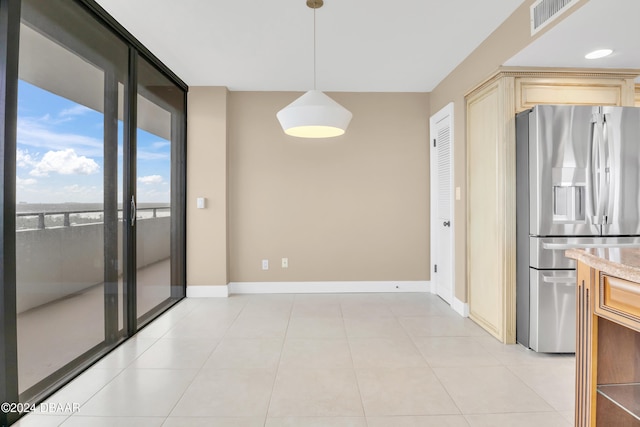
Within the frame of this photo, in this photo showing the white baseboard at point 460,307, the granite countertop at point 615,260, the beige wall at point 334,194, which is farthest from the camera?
the beige wall at point 334,194

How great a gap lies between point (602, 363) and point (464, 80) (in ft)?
9.75

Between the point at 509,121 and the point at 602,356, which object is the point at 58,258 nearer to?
the point at 602,356

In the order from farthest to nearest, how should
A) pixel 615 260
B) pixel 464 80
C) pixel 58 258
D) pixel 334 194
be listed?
pixel 334 194 < pixel 464 80 < pixel 58 258 < pixel 615 260

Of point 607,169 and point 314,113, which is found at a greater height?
point 314,113

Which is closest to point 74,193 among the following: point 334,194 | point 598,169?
point 334,194

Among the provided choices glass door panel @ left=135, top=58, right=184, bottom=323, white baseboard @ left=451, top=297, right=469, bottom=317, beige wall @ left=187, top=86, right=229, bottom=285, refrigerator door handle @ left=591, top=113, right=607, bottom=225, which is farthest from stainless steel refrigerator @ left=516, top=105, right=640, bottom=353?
glass door panel @ left=135, top=58, right=184, bottom=323

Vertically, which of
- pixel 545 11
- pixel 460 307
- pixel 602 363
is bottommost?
pixel 460 307

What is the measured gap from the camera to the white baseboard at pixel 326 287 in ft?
15.1

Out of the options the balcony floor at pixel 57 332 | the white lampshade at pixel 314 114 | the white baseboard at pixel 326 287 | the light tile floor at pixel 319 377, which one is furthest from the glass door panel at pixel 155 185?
the white lampshade at pixel 314 114

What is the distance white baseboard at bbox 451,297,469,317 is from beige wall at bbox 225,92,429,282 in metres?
0.78

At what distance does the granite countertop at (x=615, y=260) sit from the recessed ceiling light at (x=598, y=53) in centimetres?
192

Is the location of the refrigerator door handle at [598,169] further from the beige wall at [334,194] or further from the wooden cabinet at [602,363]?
the beige wall at [334,194]

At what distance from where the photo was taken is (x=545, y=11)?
7.62 feet

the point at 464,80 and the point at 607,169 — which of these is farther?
the point at 464,80
